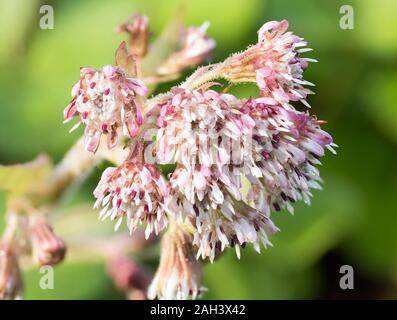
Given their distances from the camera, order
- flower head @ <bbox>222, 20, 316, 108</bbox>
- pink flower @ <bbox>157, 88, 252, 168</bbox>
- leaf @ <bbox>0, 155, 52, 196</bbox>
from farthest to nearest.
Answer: leaf @ <bbox>0, 155, 52, 196</bbox> → flower head @ <bbox>222, 20, 316, 108</bbox> → pink flower @ <bbox>157, 88, 252, 168</bbox>

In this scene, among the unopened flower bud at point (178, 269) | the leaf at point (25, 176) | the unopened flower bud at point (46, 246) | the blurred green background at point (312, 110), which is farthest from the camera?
the blurred green background at point (312, 110)

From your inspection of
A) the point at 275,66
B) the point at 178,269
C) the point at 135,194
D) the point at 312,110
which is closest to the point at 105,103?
the point at 135,194

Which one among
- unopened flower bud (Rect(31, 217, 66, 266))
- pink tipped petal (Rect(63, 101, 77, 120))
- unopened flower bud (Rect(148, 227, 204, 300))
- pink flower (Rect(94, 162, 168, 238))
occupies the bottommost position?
unopened flower bud (Rect(148, 227, 204, 300))

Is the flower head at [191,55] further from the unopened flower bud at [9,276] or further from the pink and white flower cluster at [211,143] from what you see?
the unopened flower bud at [9,276]

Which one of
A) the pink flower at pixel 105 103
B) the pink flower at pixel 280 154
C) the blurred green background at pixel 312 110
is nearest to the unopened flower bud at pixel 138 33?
the pink flower at pixel 105 103

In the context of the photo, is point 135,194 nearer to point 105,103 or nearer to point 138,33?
point 105,103

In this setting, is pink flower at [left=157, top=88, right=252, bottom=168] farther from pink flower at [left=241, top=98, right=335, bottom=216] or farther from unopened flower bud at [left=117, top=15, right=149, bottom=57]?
unopened flower bud at [left=117, top=15, right=149, bottom=57]

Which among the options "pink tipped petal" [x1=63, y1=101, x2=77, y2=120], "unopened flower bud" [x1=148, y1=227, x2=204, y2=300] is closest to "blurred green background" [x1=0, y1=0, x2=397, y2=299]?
"unopened flower bud" [x1=148, y1=227, x2=204, y2=300]
